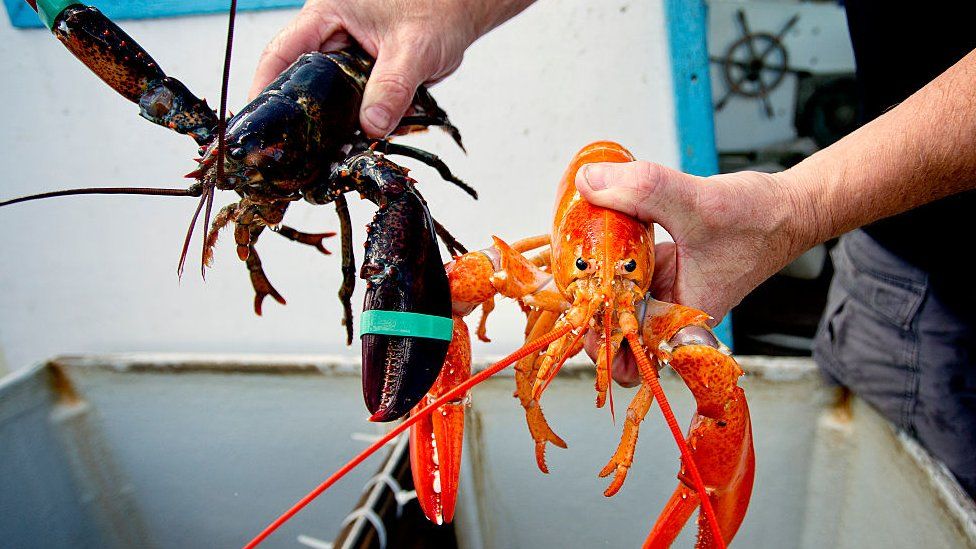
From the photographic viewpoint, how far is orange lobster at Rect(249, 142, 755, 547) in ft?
2.39

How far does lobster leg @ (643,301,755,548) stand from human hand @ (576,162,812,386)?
0.08 meters

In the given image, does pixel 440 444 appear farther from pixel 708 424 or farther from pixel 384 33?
pixel 384 33

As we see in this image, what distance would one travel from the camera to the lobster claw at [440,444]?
31.9 inches

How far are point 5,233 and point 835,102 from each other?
3.99m

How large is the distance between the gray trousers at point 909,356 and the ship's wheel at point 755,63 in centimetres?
280

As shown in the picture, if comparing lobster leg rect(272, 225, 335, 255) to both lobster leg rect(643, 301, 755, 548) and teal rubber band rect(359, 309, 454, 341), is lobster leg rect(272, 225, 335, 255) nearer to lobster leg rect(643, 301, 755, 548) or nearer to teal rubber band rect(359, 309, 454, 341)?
teal rubber band rect(359, 309, 454, 341)

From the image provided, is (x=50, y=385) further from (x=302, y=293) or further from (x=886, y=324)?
(x=886, y=324)

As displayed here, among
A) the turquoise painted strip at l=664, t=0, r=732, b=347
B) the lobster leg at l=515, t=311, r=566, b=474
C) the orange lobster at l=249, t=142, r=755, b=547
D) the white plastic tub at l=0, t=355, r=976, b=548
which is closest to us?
the orange lobster at l=249, t=142, r=755, b=547

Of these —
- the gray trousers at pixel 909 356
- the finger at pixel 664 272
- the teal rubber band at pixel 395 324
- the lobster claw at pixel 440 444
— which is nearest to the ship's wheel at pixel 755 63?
the gray trousers at pixel 909 356

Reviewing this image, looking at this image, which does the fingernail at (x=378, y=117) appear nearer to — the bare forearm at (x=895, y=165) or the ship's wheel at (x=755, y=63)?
the bare forearm at (x=895, y=165)

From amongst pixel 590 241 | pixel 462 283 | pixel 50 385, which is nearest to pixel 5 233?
pixel 50 385

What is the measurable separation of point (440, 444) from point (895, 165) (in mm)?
717

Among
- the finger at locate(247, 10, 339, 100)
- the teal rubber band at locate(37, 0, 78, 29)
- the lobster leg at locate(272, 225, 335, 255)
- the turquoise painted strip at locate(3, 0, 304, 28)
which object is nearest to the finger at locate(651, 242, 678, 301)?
the lobster leg at locate(272, 225, 335, 255)

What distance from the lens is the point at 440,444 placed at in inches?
32.1
